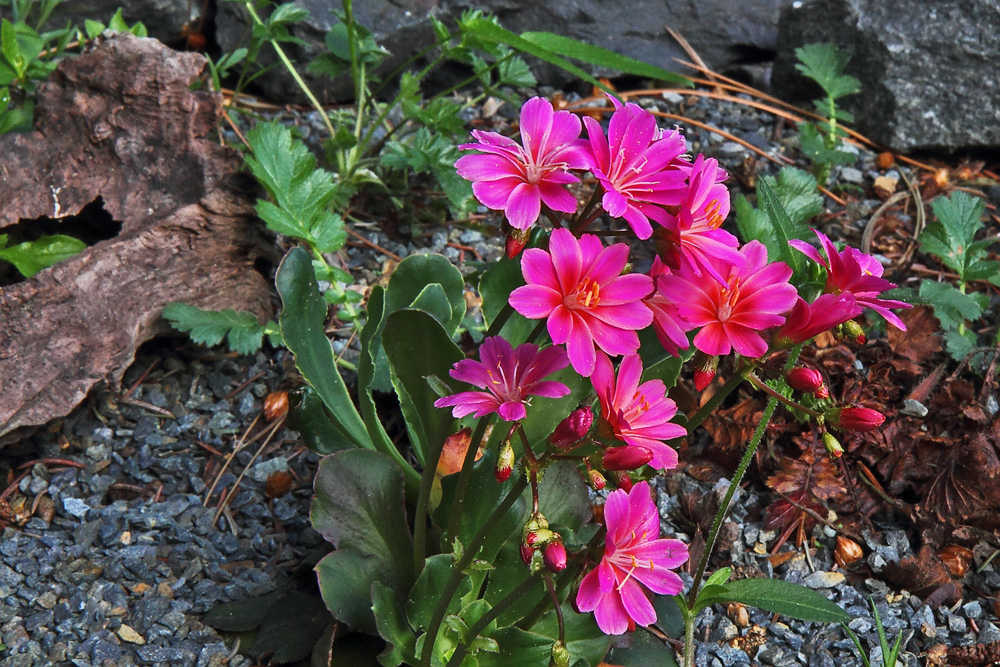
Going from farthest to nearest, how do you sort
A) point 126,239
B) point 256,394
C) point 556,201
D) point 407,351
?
point 256,394, point 126,239, point 407,351, point 556,201

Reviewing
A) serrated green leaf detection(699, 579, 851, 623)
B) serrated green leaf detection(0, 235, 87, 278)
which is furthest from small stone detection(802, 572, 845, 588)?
serrated green leaf detection(0, 235, 87, 278)

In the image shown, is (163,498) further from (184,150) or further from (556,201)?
(556,201)

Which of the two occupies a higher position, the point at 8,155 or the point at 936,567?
the point at 8,155

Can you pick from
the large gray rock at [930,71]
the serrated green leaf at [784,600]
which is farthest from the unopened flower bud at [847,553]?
the large gray rock at [930,71]

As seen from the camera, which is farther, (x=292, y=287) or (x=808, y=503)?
(x=808, y=503)

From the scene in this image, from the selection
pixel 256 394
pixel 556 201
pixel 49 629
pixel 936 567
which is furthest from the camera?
pixel 256 394

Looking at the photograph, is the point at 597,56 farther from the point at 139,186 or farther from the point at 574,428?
the point at 139,186

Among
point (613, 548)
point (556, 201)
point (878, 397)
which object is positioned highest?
point (556, 201)

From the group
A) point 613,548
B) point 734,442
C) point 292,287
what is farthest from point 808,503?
point 292,287

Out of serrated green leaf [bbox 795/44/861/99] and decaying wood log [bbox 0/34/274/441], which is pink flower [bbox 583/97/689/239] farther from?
serrated green leaf [bbox 795/44/861/99]
